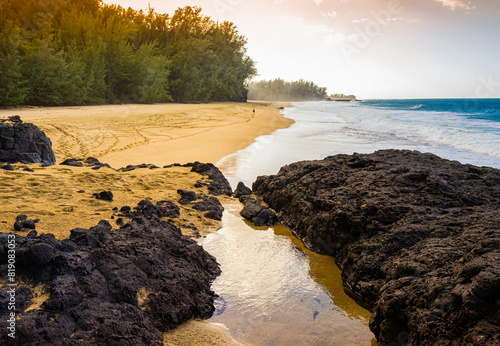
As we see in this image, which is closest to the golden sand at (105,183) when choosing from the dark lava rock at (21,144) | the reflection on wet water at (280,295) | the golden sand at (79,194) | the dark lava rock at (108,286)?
the golden sand at (79,194)

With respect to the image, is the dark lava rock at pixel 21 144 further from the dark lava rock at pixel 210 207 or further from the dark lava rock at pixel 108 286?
the dark lava rock at pixel 108 286

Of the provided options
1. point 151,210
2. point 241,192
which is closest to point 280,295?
point 151,210

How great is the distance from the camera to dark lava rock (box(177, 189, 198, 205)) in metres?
4.77

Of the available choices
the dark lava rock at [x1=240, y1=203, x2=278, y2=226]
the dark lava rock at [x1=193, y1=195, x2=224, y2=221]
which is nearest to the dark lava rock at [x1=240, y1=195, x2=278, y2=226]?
the dark lava rock at [x1=240, y1=203, x2=278, y2=226]

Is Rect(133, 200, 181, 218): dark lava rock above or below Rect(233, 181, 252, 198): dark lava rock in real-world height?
above

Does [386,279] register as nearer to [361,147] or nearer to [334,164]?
[334,164]

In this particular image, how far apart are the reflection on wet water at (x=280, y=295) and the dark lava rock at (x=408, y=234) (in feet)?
0.61

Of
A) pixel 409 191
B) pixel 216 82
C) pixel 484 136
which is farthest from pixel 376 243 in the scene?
pixel 216 82

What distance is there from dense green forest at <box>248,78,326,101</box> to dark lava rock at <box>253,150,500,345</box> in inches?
3775

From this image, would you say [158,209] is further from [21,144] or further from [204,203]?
[21,144]

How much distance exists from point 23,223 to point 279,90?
Result: 339 feet

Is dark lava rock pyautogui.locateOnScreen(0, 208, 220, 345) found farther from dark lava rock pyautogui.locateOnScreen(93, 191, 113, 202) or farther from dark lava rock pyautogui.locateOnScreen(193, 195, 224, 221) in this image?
dark lava rock pyautogui.locateOnScreen(193, 195, 224, 221)

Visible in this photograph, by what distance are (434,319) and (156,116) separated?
648 inches

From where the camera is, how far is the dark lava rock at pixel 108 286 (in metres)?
1.90
